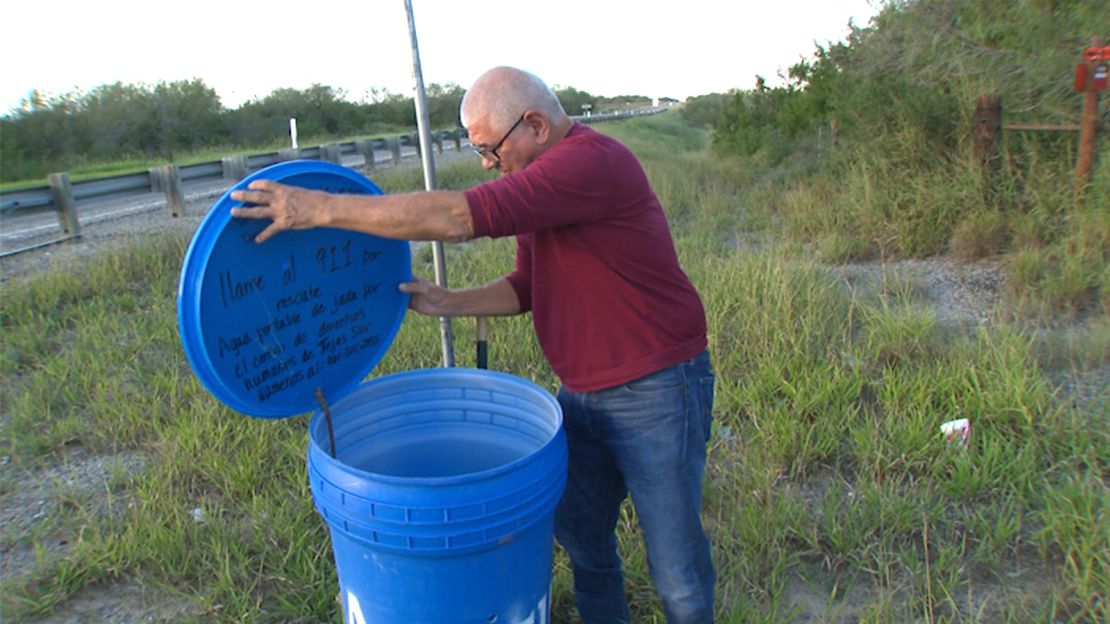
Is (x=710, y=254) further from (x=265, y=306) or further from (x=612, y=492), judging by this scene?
(x=265, y=306)

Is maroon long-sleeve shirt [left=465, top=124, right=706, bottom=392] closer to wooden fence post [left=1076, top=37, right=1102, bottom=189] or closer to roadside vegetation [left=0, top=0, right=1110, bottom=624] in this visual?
roadside vegetation [left=0, top=0, right=1110, bottom=624]

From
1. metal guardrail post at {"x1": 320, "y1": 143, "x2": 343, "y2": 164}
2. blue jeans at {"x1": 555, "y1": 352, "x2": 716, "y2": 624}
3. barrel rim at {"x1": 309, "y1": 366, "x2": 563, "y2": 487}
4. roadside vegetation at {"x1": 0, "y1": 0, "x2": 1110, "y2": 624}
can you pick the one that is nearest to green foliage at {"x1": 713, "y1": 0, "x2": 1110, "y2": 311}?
roadside vegetation at {"x1": 0, "y1": 0, "x2": 1110, "y2": 624}

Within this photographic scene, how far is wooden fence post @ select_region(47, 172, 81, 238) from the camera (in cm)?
780

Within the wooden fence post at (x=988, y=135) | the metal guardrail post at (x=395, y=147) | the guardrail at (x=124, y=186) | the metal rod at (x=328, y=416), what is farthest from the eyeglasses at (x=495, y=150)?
the metal guardrail post at (x=395, y=147)

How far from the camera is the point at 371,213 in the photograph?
5.62ft

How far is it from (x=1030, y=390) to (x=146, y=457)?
157 inches

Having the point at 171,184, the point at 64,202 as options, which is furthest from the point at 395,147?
the point at 64,202

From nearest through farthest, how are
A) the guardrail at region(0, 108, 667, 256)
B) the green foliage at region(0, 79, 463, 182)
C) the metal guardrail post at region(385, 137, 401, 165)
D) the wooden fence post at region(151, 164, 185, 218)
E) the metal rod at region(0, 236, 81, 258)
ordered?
the metal rod at region(0, 236, 81, 258) → the guardrail at region(0, 108, 667, 256) → the wooden fence post at region(151, 164, 185, 218) → the metal guardrail post at region(385, 137, 401, 165) → the green foliage at region(0, 79, 463, 182)

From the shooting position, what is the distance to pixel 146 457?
3.58 meters

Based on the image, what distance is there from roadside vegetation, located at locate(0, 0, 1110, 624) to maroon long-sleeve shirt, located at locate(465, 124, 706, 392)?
1.01 meters

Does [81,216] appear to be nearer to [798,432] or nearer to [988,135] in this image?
[798,432]

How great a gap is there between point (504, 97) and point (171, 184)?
877cm

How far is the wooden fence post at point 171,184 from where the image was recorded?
30.8ft

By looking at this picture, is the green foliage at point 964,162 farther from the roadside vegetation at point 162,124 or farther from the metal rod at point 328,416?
the roadside vegetation at point 162,124
